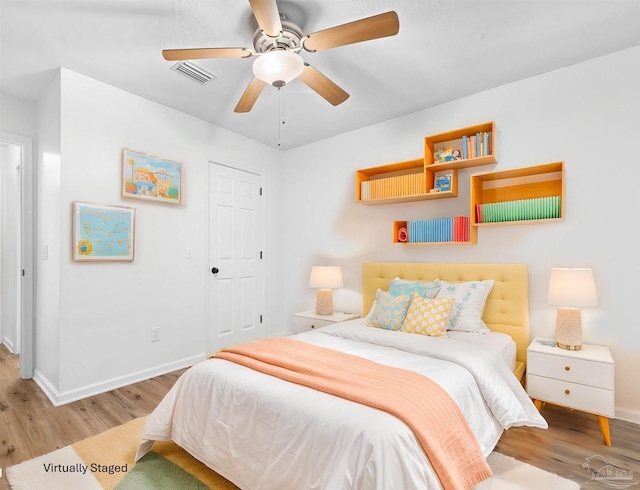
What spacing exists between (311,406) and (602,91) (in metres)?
3.04

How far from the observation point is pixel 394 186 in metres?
3.44

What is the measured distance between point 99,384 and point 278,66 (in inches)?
114

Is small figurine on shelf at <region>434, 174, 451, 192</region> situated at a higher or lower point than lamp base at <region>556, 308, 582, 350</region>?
higher

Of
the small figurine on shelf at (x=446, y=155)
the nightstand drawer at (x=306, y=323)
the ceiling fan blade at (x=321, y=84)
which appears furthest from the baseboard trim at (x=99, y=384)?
the small figurine on shelf at (x=446, y=155)

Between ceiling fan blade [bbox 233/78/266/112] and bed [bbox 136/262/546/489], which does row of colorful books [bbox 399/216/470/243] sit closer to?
bed [bbox 136/262/546/489]

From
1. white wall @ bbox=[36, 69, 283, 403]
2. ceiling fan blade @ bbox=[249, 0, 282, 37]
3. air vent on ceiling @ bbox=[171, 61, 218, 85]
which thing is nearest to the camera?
ceiling fan blade @ bbox=[249, 0, 282, 37]

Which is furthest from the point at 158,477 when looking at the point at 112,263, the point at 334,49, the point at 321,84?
the point at 334,49

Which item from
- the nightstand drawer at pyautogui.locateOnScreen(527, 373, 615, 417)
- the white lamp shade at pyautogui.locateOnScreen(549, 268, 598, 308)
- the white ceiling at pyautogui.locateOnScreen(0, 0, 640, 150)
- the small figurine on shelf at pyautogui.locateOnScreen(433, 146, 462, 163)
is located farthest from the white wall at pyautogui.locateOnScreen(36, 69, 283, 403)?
the white lamp shade at pyautogui.locateOnScreen(549, 268, 598, 308)

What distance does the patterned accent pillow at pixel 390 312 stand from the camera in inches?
108

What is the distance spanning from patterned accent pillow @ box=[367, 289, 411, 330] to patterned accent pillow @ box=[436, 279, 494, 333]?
0.35 m

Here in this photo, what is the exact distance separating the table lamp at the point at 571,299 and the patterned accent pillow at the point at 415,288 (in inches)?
33.4

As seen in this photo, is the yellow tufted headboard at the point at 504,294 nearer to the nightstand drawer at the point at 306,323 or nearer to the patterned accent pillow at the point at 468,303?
the patterned accent pillow at the point at 468,303

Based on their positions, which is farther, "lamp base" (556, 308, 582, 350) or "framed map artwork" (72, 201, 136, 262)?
"framed map artwork" (72, 201, 136, 262)

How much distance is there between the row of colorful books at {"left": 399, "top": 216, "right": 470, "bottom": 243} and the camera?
10.0 feet
